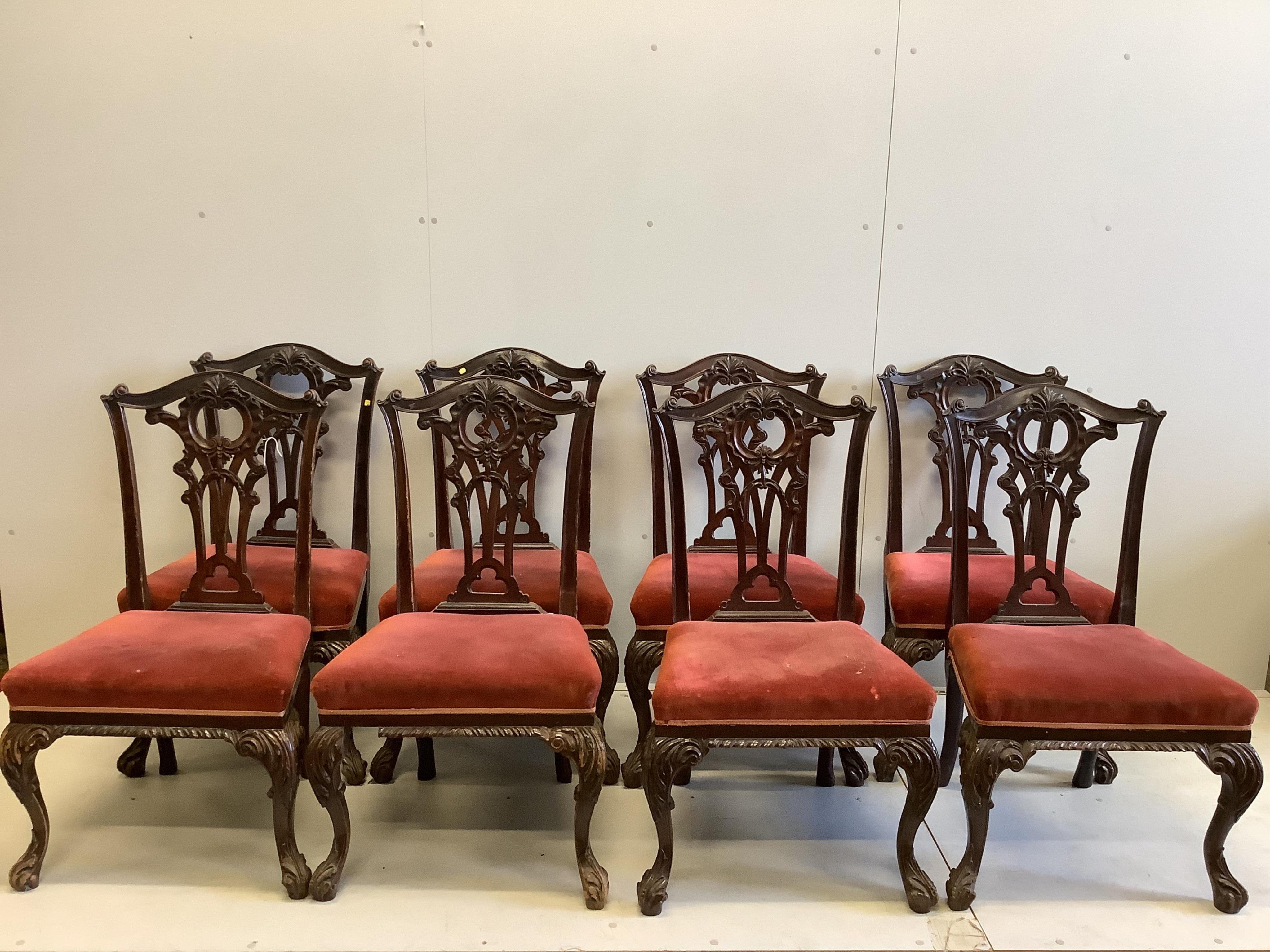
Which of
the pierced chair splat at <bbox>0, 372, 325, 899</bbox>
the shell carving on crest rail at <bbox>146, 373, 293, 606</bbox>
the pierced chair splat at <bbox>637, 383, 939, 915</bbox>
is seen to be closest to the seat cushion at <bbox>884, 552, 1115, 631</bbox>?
the pierced chair splat at <bbox>637, 383, 939, 915</bbox>

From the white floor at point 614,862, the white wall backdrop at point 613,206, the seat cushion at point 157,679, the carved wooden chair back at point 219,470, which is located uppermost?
the white wall backdrop at point 613,206

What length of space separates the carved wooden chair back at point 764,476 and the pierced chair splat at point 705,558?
40mm

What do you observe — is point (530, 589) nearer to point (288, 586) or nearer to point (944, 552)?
point (288, 586)

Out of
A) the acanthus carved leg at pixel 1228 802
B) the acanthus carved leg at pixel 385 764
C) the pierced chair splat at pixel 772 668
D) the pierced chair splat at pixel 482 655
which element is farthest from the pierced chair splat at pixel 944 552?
the acanthus carved leg at pixel 385 764

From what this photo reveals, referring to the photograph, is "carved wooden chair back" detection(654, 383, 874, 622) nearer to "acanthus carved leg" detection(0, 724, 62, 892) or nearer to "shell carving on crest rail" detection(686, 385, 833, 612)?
"shell carving on crest rail" detection(686, 385, 833, 612)

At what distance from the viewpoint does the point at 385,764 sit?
7.16ft

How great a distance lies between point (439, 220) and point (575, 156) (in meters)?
0.47

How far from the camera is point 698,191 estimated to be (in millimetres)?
2512

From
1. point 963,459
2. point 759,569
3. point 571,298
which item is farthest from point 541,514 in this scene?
point 963,459

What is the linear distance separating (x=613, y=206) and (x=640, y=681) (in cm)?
144

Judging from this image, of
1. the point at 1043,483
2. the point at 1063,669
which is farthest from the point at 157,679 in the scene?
the point at 1043,483

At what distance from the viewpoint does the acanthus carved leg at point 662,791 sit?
1.65 meters

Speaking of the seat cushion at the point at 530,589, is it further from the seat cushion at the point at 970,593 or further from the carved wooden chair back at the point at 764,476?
the seat cushion at the point at 970,593

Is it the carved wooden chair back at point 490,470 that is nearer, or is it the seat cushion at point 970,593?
the carved wooden chair back at point 490,470
